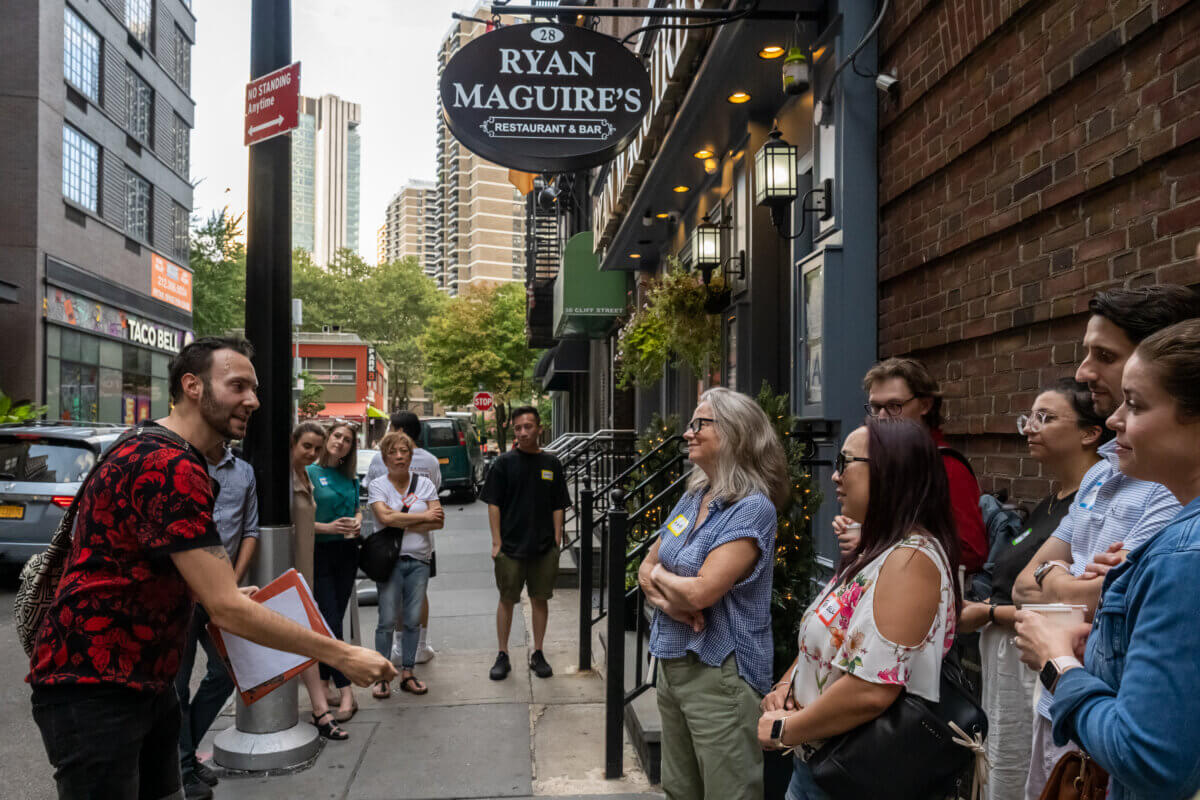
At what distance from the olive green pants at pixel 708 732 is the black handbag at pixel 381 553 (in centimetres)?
339

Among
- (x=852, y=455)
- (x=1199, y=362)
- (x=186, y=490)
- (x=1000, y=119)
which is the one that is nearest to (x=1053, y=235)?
(x=1000, y=119)

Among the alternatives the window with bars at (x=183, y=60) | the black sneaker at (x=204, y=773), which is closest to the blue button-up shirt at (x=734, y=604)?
the black sneaker at (x=204, y=773)

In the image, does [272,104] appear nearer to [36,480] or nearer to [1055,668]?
[1055,668]

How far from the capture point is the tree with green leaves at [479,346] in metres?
45.8

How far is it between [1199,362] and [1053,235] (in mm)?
2463

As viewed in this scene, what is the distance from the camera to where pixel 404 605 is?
637cm

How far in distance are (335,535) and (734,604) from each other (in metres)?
3.56

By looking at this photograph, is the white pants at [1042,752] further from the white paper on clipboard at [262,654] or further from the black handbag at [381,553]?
the black handbag at [381,553]

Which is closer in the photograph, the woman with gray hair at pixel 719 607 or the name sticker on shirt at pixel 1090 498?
the name sticker on shirt at pixel 1090 498

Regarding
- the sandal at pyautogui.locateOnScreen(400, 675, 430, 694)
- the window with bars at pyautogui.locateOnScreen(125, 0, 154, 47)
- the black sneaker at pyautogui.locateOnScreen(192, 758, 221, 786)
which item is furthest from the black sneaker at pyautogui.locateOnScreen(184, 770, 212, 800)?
the window with bars at pyautogui.locateOnScreen(125, 0, 154, 47)

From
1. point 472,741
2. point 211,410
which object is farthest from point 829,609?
→ point 472,741

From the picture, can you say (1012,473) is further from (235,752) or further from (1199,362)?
(235,752)

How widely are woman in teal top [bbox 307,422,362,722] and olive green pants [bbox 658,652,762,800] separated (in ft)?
10.5

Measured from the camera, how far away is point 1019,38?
398 centimetres
